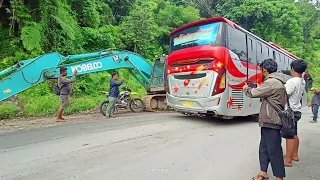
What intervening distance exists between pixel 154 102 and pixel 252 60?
16.0ft

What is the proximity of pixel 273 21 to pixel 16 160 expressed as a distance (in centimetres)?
3112

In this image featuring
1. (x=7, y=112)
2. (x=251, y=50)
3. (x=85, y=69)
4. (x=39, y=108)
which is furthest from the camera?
(x=39, y=108)

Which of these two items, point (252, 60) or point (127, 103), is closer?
point (252, 60)

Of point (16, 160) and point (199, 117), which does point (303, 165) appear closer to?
point (16, 160)

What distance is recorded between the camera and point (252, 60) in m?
9.91

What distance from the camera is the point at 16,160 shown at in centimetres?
486

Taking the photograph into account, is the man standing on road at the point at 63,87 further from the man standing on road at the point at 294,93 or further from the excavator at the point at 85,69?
the man standing on road at the point at 294,93

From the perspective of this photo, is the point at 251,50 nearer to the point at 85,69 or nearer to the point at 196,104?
the point at 196,104

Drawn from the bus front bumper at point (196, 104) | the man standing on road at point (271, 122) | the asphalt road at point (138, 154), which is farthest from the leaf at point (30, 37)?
the man standing on road at point (271, 122)

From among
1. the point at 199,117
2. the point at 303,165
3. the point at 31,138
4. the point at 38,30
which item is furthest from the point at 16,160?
the point at 38,30

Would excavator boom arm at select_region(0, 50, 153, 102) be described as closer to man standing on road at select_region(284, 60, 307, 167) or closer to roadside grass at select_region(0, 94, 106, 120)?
roadside grass at select_region(0, 94, 106, 120)

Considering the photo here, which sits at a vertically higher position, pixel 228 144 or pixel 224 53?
pixel 224 53

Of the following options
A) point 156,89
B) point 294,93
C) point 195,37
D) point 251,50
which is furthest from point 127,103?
point 294,93

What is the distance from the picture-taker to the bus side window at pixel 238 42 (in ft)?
28.5
